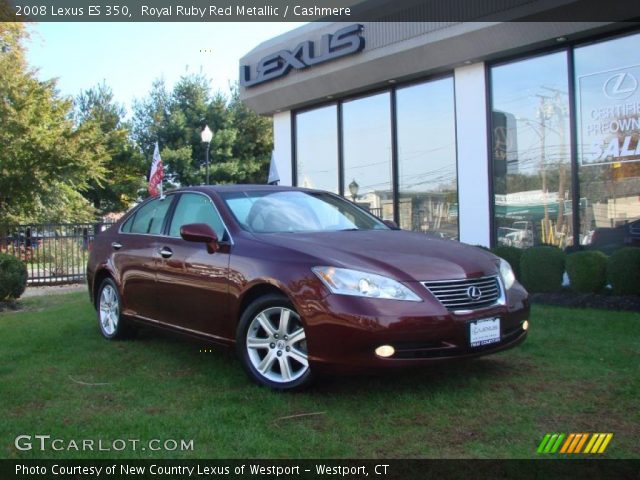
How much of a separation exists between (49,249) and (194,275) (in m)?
9.30

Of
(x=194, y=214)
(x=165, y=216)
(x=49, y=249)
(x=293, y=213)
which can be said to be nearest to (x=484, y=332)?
(x=293, y=213)

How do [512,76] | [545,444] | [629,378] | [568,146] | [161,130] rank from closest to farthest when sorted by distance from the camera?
[545,444], [629,378], [568,146], [512,76], [161,130]

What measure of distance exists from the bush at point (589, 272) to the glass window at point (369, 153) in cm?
526

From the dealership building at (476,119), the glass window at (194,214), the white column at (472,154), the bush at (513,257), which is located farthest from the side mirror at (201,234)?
the white column at (472,154)

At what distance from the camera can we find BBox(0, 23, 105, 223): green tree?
64.9 feet

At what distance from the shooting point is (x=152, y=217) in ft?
19.5

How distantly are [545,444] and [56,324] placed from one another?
601cm

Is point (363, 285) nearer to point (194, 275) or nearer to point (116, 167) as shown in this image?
point (194, 275)

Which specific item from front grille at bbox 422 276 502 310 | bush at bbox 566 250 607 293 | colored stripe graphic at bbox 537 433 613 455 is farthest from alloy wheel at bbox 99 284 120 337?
bush at bbox 566 250 607 293

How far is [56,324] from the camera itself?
24.2 ft

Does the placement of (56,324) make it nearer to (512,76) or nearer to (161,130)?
(512,76)

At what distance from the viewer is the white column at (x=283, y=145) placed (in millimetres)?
15211

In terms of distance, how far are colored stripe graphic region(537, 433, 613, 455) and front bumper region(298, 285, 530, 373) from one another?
818 millimetres
